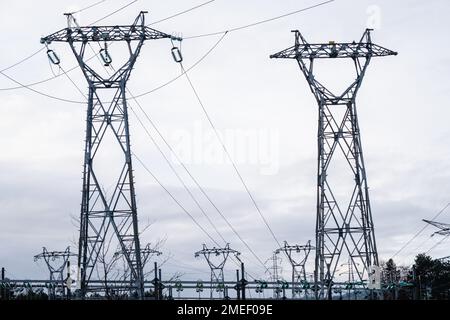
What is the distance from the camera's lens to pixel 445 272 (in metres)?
112

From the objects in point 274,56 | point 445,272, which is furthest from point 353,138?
point 445,272

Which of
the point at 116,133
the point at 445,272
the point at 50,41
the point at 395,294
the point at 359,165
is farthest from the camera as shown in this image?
the point at 445,272

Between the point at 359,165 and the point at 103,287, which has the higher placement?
the point at 359,165

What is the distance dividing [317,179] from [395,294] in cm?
931
